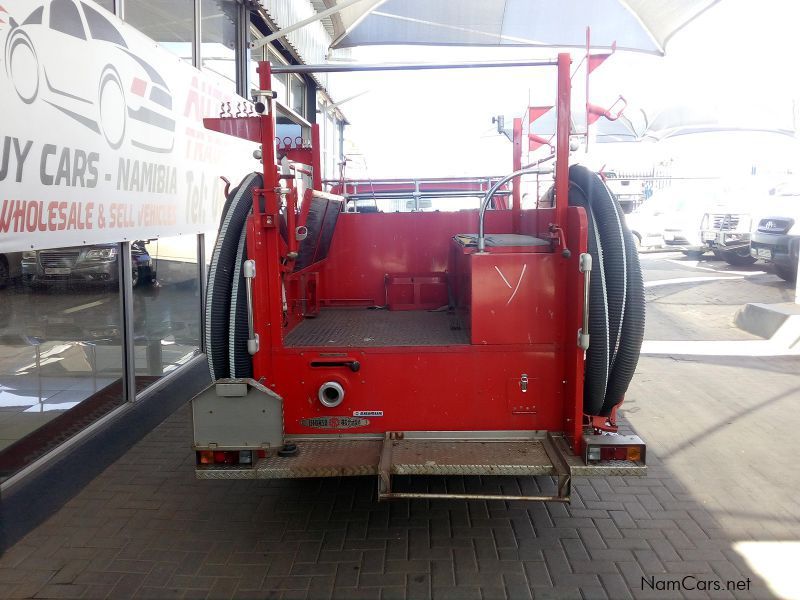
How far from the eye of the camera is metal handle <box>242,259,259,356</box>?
3.58m

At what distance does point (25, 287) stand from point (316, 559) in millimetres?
2605

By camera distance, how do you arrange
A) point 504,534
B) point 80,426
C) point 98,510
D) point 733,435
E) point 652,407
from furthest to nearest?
1. point 652,407
2. point 733,435
3. point 80,426
4. point 98,510
5. point 504,534

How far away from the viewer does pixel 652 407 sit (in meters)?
6.59

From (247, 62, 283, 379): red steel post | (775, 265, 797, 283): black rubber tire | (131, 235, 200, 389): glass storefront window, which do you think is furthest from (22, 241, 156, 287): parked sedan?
(775, 265, 797, 283): black rubber tire

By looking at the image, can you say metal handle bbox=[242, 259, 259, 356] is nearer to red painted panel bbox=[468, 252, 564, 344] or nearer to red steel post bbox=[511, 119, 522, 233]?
red painted panel bbox=[468, 252, 564, 344]

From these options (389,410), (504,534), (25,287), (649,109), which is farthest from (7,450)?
(649,109)

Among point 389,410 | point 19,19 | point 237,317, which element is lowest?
point 389,410

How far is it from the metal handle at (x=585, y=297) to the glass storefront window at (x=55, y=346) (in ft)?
10.9

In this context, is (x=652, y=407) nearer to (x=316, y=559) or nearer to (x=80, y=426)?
(x=316, y=559)

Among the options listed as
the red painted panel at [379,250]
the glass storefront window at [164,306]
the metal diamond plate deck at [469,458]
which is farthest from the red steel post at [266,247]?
the glass storefront window at [164,306]

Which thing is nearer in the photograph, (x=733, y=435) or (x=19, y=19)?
(x=19, y=19)

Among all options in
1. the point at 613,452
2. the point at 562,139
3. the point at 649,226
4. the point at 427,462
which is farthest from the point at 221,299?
the point at 649,226

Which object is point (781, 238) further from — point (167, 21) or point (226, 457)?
point (226, 457)

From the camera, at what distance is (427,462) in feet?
11.7
